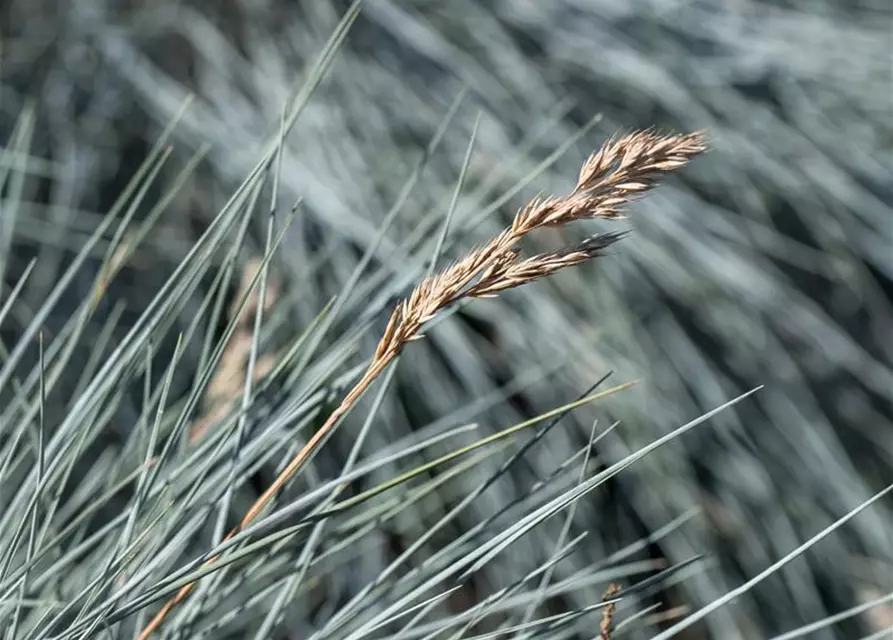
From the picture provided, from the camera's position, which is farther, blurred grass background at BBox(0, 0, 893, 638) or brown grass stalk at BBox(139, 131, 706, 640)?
blurred grass background at BBox(0, 0, 893, 638)

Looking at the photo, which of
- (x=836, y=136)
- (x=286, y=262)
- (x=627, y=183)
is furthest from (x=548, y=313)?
(x=627, y=183)

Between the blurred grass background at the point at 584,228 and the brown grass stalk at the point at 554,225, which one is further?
the blurred grass background at the point at 584,228

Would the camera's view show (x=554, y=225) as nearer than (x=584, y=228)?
Yes

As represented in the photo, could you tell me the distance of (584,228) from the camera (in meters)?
1.44

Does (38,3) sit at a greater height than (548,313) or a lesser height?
greater

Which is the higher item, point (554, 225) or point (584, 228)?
point (584, 228)

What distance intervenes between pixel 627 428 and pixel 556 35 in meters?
0.57

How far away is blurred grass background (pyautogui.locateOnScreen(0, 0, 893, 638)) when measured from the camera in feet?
4.65

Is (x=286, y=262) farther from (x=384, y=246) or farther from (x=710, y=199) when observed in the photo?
(x=710, y=199)

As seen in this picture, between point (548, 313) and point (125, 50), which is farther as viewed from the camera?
point (125, 50)

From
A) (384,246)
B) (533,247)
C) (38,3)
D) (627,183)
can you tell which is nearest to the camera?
(627,183)

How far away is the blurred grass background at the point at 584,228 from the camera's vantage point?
1.42 m

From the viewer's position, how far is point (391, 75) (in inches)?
61.5

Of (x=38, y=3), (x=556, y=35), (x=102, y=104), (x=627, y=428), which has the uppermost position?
(x=38, y=3)
